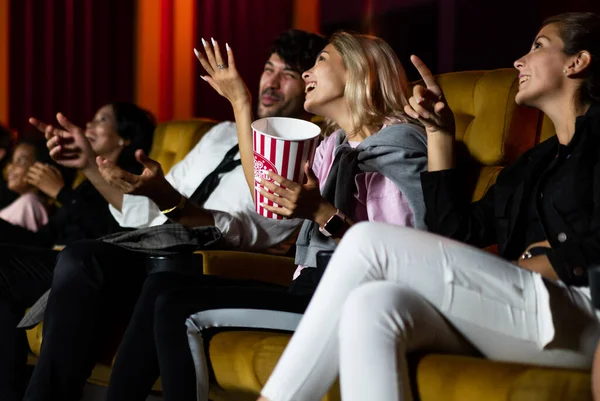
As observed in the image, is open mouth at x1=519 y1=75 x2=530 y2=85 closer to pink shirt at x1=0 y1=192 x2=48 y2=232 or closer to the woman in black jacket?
the woman in black jacket

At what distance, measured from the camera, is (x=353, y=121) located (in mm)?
1945

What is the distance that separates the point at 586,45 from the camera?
159 cm

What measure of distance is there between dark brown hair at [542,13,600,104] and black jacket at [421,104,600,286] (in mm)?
60

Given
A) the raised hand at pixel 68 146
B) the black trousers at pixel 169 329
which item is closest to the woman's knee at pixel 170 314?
the black trousers at pixel 169 329

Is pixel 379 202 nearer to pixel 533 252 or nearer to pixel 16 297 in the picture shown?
pixel 533 252

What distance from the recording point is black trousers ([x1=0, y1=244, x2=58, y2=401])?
219 cm

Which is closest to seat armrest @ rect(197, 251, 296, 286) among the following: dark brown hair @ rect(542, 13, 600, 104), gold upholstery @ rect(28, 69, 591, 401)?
gold upholstery @ rect(28, 69, 591, 401)

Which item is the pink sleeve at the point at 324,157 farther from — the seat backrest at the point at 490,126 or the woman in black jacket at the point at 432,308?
the woman in black jacket at the point at 432,308

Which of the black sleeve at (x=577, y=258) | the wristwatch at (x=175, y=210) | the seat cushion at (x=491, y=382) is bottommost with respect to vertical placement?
the wristwatch at (x=175, y=210)

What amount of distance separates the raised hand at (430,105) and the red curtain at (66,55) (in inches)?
123

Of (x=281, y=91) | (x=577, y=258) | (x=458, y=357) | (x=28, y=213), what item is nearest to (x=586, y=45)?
(x=577, y=258)

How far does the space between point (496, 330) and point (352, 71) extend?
85 cm

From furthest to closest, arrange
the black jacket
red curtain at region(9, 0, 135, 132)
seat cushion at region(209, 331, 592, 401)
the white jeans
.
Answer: red curtain at region(9, 0, 135, 132)
the black jacket
the white jeans
seat cushion at region(209, 331, 592, 401)

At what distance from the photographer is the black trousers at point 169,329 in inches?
62.4
